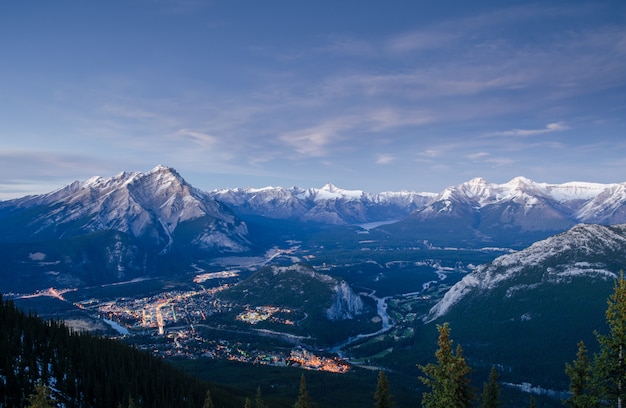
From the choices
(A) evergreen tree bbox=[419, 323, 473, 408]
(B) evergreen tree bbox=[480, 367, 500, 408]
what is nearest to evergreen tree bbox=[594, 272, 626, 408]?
(A) evergreen tree bbox=[419, 323, 473, 408]

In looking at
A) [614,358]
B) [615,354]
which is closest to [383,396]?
[614,358]

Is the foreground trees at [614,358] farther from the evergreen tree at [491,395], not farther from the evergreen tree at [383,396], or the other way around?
the evergreen tree at [491,395]

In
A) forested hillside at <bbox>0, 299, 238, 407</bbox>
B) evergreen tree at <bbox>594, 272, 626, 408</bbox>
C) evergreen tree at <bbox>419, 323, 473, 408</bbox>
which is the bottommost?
forested hillside at <bbox>0, 299, 238, 407</bbox>

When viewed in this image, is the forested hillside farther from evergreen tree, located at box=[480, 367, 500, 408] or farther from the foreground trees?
the foreground trees

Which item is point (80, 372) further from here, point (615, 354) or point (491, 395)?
point (615, 354)

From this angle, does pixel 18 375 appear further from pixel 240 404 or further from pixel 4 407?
pixel 240 404

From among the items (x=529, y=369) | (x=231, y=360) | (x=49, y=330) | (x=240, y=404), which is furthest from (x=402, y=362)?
(x=49, y=330)
